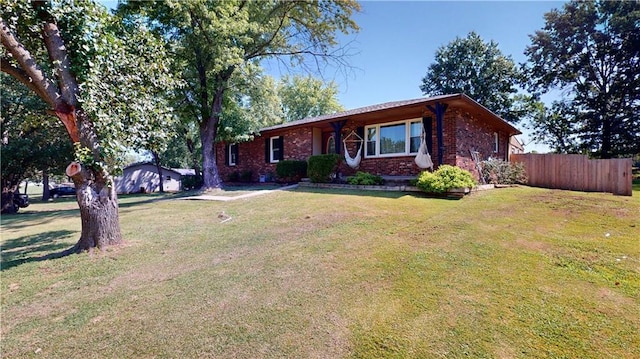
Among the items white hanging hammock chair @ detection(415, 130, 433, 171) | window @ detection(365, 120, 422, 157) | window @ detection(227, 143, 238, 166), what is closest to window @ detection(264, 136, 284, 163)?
window @ detection(227, 143, 238, 166)

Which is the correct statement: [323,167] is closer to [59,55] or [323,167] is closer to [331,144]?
[331,144]

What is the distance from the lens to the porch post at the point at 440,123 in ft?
29.8

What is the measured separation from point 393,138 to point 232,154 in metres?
10.5

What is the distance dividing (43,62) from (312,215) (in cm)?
592

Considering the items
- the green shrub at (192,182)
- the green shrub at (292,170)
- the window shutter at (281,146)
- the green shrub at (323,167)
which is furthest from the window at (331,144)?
the green shrub at (192,182)

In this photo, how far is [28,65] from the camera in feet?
15.0

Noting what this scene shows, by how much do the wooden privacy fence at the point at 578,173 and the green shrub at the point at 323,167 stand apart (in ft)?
25.5

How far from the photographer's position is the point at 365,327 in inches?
96.3

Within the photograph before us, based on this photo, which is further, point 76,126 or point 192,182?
point 192,182

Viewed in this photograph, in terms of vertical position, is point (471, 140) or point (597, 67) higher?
point (597, 67)

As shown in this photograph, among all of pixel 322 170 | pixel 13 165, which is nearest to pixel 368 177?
pixel 322 170

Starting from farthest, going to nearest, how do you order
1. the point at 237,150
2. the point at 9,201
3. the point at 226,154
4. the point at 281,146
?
the point at 226,154 → the point at 237,150 → the point at 281,146 → the point at 9,201

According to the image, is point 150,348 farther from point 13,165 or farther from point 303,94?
point 303,94

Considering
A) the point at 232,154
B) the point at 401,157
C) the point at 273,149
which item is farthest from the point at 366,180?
the point at 232,154
